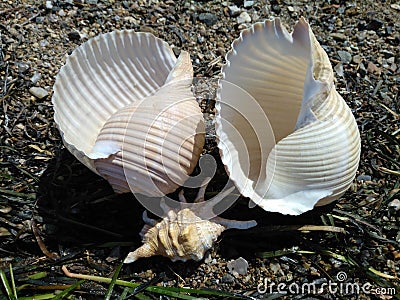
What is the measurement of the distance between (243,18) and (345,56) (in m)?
0.41

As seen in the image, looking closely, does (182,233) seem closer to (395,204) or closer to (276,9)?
(395,204)

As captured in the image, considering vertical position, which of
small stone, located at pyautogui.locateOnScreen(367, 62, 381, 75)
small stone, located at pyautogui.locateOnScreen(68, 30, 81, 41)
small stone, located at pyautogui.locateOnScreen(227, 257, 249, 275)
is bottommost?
small stone, located at pyautogui.locateOnScreen(227, 257, 249, 275)

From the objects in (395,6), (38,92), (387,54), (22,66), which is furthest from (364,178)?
(22,66)

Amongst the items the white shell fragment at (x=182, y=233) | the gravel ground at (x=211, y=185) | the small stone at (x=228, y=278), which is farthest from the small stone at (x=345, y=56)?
the small stone at (x=228, y=278)

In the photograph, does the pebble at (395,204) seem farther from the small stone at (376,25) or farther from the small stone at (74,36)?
the small stone at (74,36)

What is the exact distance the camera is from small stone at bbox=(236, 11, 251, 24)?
2.21m

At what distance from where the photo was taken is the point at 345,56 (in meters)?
2.13

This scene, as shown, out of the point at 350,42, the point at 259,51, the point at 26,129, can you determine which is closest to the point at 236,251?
the point at 259,51

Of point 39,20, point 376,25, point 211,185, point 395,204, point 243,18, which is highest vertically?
point 39,20

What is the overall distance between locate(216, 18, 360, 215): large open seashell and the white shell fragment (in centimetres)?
14

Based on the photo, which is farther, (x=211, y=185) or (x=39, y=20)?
(x=39, y=20)

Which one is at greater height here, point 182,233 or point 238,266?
point 182,233

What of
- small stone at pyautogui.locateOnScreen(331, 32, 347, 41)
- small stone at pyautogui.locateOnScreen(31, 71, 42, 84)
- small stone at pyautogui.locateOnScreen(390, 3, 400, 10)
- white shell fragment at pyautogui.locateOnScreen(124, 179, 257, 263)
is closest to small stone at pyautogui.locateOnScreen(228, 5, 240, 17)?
small stone at pyautogui.locateOnScreen(331, 32, 347, 41)

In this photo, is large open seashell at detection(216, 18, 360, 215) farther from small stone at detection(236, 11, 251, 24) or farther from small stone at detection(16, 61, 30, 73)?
small stone at detection(16, 61, 30, 73)
